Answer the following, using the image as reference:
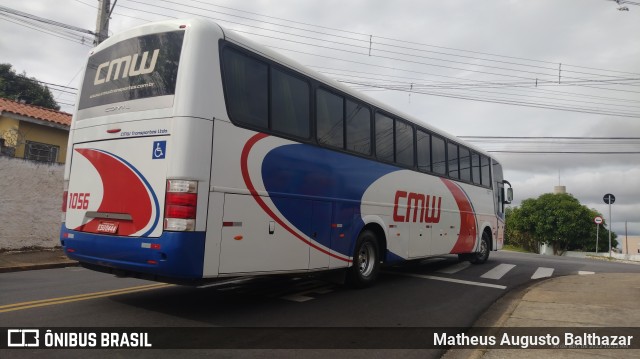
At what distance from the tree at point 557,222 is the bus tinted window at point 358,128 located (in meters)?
43.3

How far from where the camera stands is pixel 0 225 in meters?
11.8

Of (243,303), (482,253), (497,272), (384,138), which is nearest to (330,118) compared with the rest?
(384,138)

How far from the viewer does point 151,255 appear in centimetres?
528

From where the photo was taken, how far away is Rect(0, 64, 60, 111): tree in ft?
99.2

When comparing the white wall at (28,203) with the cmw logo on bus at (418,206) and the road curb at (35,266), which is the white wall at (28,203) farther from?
the cmw logo on bus at (418,206)

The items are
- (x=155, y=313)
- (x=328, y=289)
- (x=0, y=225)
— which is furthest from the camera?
(x=0, y=225)

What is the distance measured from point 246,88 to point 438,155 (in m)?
6.65

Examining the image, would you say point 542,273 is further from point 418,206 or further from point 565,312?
point 565,312

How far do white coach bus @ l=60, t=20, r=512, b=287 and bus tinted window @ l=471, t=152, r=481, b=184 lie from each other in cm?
621

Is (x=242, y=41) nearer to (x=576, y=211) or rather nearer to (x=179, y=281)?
(x=179, y=281)

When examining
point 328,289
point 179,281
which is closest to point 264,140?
point 179,281

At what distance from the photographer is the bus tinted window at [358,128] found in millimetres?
8164

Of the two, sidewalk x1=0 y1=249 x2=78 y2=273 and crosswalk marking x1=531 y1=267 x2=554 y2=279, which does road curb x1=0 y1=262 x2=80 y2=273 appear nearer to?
sidewalk x1=0 y1=249 x2=78 y2=273

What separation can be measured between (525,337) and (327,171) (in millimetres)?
3636
